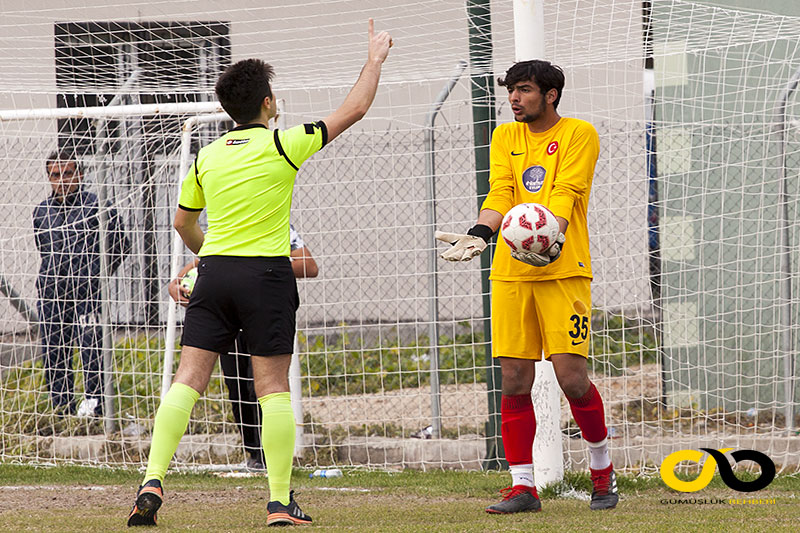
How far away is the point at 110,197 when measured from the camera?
8188 mm

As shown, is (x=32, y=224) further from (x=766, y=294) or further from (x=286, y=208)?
(x=766, y=294)

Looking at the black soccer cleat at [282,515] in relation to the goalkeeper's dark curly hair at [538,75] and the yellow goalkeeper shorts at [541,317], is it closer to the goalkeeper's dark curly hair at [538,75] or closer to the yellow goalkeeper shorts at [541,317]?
the yellow goalkeeper shorts at [541,317]

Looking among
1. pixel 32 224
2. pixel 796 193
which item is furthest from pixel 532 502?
pixel 32 224

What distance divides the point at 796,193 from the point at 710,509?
336 centimetres

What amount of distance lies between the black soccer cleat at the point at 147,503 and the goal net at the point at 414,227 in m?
3.07

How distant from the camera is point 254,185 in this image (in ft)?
13.9

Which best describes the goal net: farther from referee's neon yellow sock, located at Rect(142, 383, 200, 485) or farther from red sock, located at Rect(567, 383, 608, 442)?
referee's neon yellow sock, located at Rect(142, 383, 200, 485)

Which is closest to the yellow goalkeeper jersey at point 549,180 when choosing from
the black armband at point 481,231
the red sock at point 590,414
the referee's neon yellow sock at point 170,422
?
the black armband at point 481,231

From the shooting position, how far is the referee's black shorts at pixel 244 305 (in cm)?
418

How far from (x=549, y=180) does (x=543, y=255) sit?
0.49m

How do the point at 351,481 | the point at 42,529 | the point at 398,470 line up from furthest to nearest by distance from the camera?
1. the point at 398,470
2. the point at 351,481
3. the point at 42,529

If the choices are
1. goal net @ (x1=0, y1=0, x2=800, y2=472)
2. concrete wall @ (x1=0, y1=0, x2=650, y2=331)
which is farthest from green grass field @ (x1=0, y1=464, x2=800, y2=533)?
concrete wall @ (x1=0, y1=0, x2=650, y2=331)

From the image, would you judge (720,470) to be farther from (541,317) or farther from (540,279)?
(540,279)

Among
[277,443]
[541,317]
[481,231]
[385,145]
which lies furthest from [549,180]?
[385,145]
